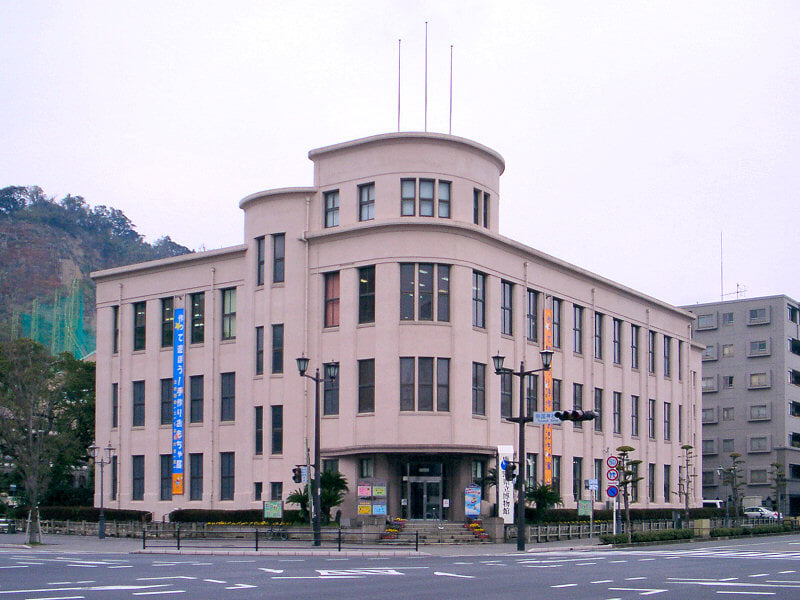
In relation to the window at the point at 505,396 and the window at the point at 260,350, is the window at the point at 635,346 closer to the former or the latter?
the window at the point at 505,396

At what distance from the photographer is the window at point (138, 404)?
63094 millimetres

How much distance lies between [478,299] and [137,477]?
23.5 metres

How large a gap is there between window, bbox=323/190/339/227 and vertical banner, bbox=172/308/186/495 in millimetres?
11499

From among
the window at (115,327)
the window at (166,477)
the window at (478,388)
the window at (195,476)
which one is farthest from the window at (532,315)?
the window at (115,327)

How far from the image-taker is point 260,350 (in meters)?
56.7

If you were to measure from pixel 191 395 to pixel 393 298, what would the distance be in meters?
16.0

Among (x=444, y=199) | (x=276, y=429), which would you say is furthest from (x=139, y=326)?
(x=444, y=199)

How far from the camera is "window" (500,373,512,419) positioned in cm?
5516

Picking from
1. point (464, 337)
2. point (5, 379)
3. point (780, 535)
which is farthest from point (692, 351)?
point (5, 379)

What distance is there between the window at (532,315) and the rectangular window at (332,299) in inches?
449

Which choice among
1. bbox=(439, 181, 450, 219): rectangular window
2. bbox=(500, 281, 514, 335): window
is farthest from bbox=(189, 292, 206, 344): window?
bbox=(500, 281, 514, 335): window

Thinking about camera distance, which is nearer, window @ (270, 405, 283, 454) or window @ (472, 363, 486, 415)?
window @ (472, 363, 486, 415)

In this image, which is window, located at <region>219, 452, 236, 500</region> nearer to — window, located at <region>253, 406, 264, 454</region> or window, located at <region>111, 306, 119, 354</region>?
window, located at <region>253, 406, 264, 454</region>

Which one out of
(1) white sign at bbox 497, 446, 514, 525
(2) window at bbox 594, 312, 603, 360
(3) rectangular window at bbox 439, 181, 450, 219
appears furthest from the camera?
(2) window at bbox 594, 312, 603, 360
